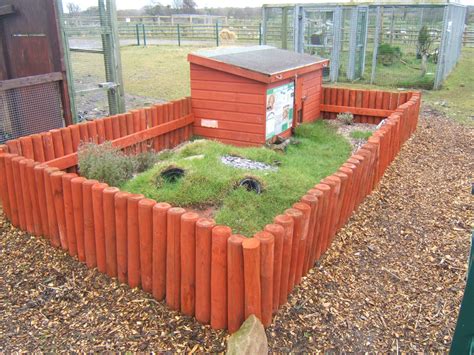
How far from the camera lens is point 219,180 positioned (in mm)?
5082

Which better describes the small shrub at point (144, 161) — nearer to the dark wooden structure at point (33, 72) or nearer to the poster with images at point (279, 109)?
the dark wooden structure at point (33, 72)

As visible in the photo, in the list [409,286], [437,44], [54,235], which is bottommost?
[409,286]

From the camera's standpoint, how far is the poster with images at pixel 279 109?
7.21 meters

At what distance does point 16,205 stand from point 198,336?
2.49m

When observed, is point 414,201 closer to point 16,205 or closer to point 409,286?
point 409,286

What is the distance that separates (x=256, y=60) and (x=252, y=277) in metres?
5.51

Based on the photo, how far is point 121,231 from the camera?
11.6 feet

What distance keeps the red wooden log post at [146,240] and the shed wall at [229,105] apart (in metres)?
4.03

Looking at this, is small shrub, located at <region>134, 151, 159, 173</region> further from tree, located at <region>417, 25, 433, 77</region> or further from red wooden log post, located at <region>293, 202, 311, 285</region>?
tree, located at <region>417, 25, 433, 77</region>

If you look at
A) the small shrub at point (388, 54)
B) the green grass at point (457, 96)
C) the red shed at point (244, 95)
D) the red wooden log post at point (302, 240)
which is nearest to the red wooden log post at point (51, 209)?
the red wooden log post at point (302, 240)

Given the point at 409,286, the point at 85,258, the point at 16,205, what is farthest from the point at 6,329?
the point at 409,286

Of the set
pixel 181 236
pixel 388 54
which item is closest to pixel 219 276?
pixel 181 236

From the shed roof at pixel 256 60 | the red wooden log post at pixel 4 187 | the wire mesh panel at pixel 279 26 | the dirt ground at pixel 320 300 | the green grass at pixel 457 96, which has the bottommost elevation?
the dirt ground at pixel 320 300

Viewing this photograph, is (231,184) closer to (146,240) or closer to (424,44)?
(146,240)
